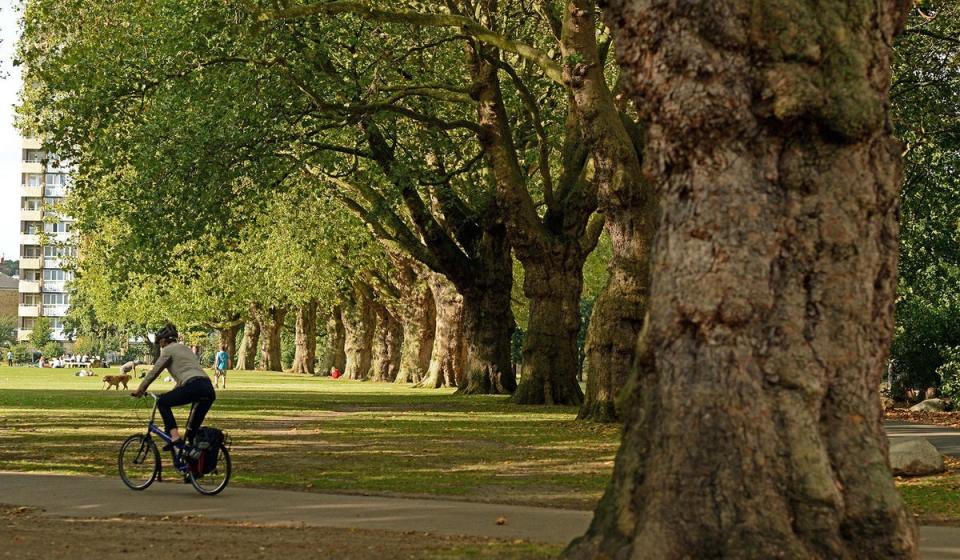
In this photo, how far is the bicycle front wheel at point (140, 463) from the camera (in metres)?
14.0

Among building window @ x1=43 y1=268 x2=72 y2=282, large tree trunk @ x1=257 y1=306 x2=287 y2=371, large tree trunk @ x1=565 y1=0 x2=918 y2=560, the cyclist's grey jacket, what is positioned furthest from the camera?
building window @ x1=43 y1=268 x2=72 y2=282

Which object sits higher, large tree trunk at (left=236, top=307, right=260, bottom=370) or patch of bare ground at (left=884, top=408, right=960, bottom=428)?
large tree trunk at (left=236, top=307, right=260, bottom=370)

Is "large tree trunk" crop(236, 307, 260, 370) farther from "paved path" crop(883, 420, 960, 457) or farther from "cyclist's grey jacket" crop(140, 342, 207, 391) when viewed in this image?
"cyclist's grey jacket" crop(140, 342, 207, 391)

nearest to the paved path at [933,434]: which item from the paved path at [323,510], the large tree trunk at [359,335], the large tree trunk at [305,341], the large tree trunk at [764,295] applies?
the paved path at [323,510]

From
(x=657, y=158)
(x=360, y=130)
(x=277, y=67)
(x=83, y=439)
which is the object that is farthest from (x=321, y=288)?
(x=657, y=158)

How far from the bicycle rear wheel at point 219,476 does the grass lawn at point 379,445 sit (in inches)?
44.0

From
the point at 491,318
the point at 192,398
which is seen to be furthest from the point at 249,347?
the point at 192,398

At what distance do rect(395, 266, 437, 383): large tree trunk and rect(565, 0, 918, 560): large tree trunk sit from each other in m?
43.0

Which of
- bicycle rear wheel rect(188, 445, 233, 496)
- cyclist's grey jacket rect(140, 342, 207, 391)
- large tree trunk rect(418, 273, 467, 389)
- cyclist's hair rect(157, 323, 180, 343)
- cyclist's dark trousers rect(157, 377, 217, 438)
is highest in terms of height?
large tree trunk rect(418, 273, 467, 389)

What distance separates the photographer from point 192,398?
13.6 meters

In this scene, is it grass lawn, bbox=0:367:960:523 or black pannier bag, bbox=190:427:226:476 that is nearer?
black pannier bag, bbox=190:427:226:476

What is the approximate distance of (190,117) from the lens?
26.6m

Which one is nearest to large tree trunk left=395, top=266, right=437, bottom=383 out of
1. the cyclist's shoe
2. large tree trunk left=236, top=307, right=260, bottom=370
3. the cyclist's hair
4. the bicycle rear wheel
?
the cyclist's hair

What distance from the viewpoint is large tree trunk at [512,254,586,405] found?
3164 cm
